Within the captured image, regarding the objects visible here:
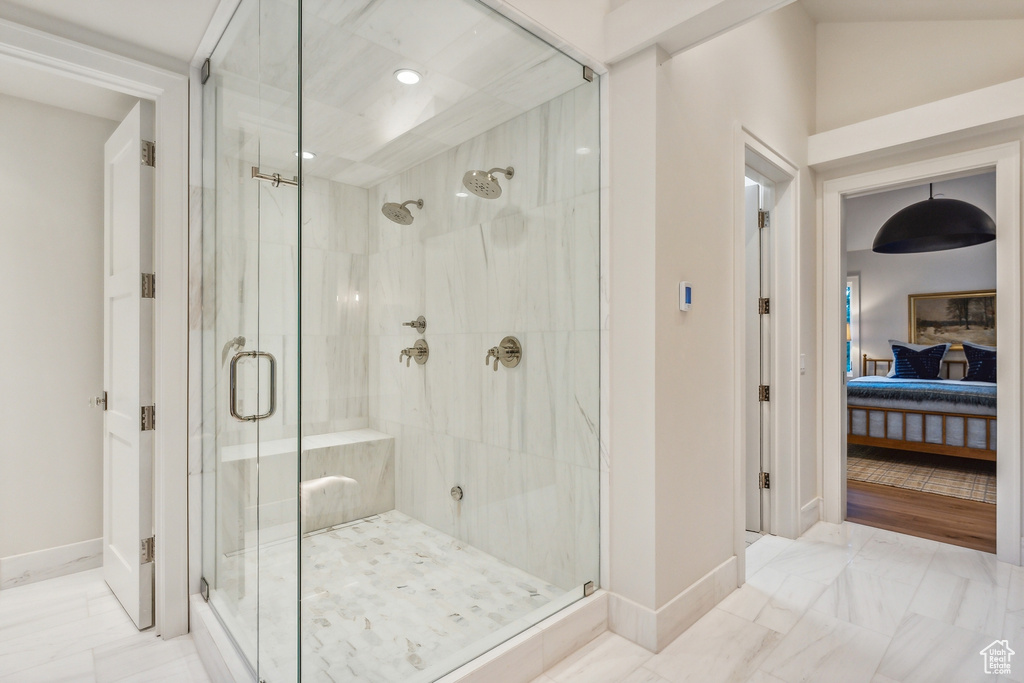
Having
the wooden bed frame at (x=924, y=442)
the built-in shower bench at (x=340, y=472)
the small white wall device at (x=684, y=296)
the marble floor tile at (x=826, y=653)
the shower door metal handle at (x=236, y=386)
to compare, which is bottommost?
the marble floor tile at (x=826, y=653)

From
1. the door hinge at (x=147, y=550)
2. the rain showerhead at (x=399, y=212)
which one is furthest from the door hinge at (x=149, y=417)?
the rain showerhead at (x=399, y=212)

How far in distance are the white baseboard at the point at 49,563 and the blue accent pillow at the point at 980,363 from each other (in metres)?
7.68

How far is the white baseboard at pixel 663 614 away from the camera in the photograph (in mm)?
1851

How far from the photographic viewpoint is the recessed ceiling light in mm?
1712

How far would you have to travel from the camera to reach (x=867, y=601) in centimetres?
217

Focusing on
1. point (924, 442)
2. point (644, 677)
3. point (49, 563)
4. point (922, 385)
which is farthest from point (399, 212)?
point (922, 385)

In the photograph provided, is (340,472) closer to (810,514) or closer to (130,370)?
(130,370)

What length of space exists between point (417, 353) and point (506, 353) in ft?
1.10

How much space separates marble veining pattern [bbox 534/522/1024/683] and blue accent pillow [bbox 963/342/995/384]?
12.7 feet

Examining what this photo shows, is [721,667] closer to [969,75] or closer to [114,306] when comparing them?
[114,306]

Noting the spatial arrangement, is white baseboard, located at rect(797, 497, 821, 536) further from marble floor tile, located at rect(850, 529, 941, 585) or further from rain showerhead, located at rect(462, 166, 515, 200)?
rain showerhead, located at rect(462, 166, 515, 200)

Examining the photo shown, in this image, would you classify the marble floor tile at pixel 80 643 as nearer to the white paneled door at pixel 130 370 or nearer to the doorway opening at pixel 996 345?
the white paneled door at pixel 130 370

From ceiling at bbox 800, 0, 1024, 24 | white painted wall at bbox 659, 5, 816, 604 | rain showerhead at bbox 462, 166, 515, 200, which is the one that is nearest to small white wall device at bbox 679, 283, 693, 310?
white painted wall at bbox 659, 5, 816, 604

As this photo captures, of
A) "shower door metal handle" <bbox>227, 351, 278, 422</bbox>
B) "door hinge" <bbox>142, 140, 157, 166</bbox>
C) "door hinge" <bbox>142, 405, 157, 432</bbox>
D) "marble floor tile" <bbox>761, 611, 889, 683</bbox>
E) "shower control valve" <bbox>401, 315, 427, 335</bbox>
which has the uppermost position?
"door hinge" <bbox>142, 140, 157, 166</bbox>
